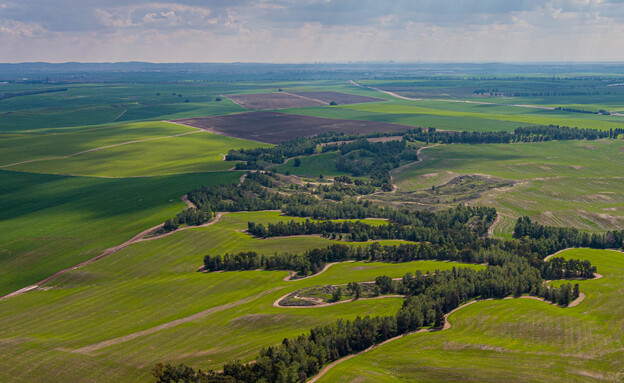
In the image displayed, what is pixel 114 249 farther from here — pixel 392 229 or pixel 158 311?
pixel 392 229

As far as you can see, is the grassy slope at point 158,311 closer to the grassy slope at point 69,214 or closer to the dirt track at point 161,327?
the dirt track at point 161,327

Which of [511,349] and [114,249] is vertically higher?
[114,249]

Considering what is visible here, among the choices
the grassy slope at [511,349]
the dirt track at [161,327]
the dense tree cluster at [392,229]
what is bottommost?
the dirt track at [161,327]

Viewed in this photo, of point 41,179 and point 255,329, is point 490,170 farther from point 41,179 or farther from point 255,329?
point 41,179

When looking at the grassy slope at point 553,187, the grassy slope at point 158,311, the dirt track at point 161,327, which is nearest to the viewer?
the grassy slope at point 158,311

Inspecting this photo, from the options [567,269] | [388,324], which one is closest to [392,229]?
[567,269]

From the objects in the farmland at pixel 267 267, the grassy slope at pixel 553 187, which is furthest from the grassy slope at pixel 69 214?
the grassy slope at pixel 553 187
